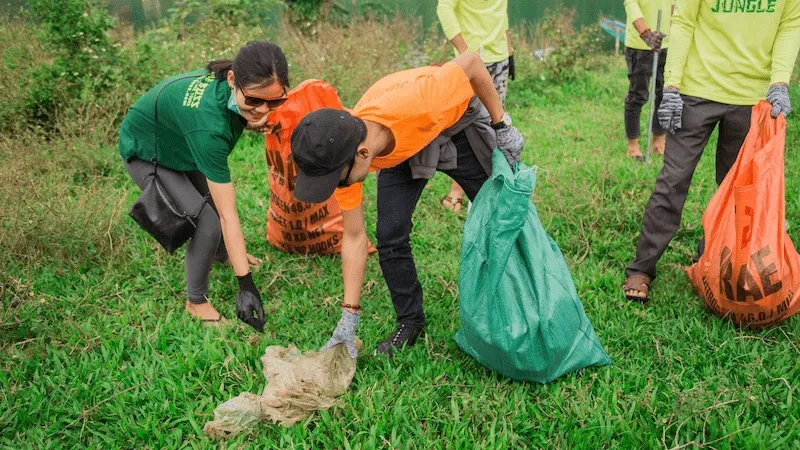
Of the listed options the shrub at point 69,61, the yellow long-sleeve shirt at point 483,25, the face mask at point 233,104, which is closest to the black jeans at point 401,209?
the face mask at point 233,104

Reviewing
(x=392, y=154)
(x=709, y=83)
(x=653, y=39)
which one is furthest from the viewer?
(x=653, y=39)

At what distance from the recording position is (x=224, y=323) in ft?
10.1

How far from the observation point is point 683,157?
3.07m

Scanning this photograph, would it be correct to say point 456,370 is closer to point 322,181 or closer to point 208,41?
point 322,181

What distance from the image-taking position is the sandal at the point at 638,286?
3.12m

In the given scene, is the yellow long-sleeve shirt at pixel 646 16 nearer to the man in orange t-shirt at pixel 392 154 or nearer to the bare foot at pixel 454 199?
the bare foot at pixel 454 199

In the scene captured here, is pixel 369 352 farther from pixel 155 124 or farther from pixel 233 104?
pixel 155 124

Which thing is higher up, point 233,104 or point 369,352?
point 233,104

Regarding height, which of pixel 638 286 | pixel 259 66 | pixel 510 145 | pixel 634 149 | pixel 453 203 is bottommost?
pixel 634 149

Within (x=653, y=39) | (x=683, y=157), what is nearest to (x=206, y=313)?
(x=683, y=157)

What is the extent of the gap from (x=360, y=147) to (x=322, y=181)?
0.17 metres

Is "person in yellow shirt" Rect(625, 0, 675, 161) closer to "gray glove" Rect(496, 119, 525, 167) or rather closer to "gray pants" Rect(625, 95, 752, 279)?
"gray pants" Rect(625, 95, 752, 279)

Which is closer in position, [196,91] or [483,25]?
[196,91]

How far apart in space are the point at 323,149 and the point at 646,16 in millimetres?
4145
